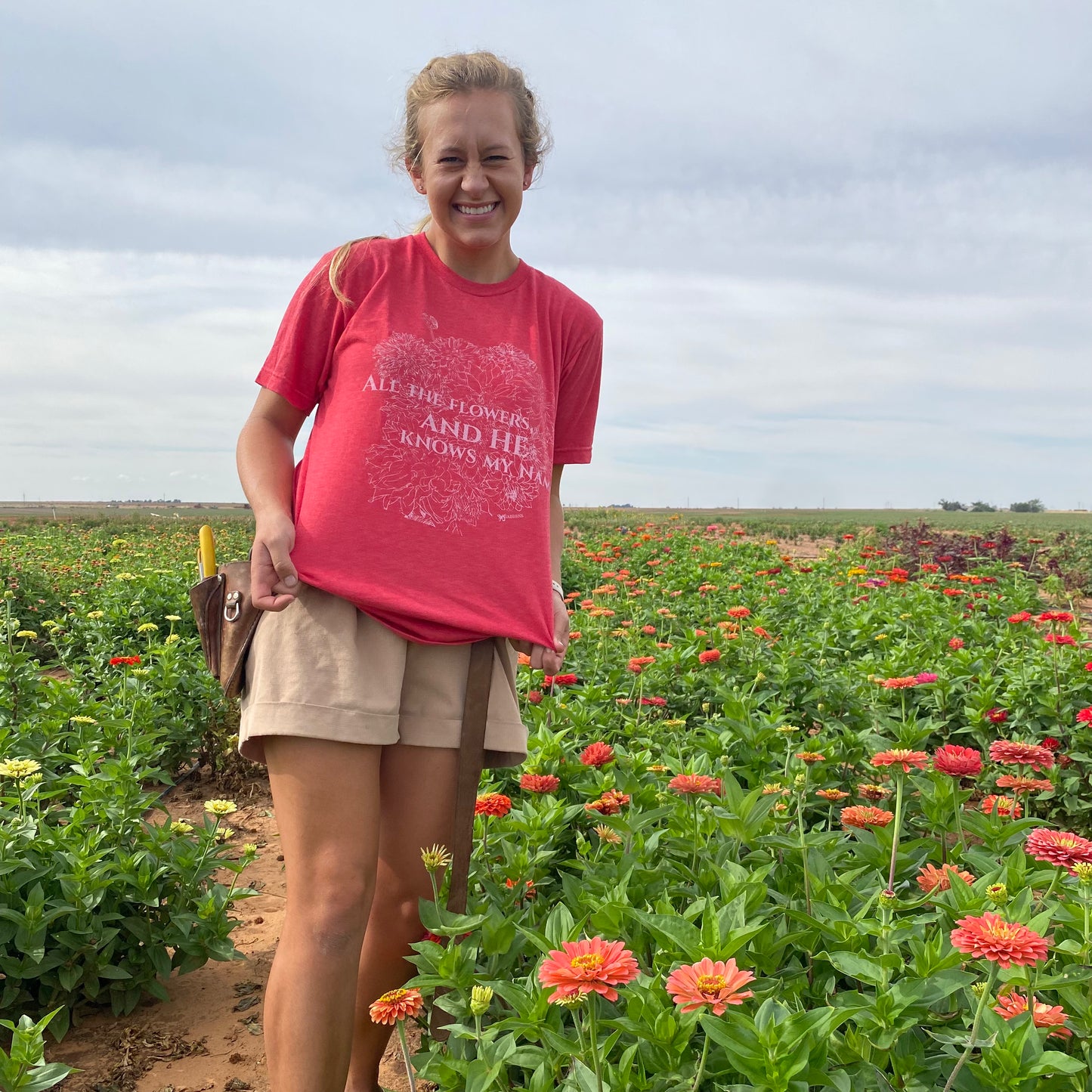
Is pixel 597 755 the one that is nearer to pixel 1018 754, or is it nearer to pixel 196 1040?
pixel 1018 754

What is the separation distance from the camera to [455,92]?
69.5 inches

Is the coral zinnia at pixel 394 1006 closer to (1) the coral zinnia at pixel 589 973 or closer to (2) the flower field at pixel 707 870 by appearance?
(2) the flower field at pixel 707 870

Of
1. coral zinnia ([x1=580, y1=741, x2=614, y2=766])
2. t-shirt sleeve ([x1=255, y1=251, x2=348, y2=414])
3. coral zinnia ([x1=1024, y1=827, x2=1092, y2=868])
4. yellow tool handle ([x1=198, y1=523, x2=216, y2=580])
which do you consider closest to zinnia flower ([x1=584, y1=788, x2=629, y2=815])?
coral zinnia ([x1=580, y1=741, x2=614, y2=766])

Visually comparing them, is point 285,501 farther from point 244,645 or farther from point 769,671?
point 769,671

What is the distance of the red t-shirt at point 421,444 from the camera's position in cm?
171

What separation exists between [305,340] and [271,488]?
0.98 ft

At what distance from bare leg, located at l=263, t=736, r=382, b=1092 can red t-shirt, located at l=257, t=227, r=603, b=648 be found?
299 millimetres

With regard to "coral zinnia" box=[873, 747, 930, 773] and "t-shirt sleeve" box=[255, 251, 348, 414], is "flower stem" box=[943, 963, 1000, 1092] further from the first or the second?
"t-shirt sleeve" box=[255, 251, 348, 414]

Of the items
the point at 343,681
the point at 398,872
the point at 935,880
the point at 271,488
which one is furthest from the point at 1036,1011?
the point at 271,488

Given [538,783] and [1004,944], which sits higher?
[1004,944]

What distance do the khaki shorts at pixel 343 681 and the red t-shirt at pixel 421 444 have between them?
1.7 inches

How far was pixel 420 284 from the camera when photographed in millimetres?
1842

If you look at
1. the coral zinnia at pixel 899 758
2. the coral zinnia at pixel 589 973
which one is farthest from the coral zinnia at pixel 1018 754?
the coral zinnia at pixel 589 973

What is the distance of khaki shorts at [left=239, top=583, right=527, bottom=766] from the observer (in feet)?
5.45
